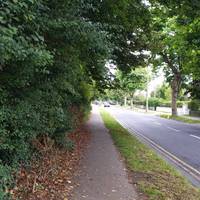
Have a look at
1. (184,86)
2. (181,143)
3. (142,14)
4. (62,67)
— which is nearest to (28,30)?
(62,67)

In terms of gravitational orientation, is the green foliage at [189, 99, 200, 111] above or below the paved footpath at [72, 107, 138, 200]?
above

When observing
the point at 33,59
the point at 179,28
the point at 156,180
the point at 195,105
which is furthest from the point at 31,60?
the point at 195,105

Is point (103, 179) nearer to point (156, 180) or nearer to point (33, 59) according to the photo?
point (156, 180)

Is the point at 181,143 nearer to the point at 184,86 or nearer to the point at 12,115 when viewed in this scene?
the point at 12,115

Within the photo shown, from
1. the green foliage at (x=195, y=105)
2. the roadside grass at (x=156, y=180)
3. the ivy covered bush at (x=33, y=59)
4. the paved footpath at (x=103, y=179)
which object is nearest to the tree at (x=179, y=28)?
the ivy covered bush at (x=33, y=59)

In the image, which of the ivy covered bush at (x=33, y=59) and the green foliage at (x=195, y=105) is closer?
the ivy covered bush at (x=33, y=59)

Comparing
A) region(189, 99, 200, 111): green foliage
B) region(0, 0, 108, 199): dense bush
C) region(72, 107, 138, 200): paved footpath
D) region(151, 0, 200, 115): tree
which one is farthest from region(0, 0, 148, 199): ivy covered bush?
region(189, 99, 200, 111): green foliage

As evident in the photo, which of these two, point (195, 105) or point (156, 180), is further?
point (195, 105)

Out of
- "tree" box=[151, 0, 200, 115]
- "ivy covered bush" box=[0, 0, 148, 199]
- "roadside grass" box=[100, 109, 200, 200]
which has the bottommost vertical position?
"roadside grass" box=[100, 109, 200, 200]

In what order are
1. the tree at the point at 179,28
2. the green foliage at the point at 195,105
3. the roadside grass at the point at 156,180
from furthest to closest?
the green foliage at the point at 195,105, the tree at the point at 179,28, the roadside grass at the point at 156,180

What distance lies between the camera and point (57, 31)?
7340 millimetres

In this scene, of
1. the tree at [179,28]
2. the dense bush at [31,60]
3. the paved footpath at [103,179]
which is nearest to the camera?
the dense bush at [31,60]

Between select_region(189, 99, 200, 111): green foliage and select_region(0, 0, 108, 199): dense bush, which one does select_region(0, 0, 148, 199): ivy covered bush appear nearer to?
select_region(0, 0, 108, 199): dense bush

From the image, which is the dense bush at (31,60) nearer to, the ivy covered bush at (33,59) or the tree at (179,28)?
the ivy covered bush at (33,59)
